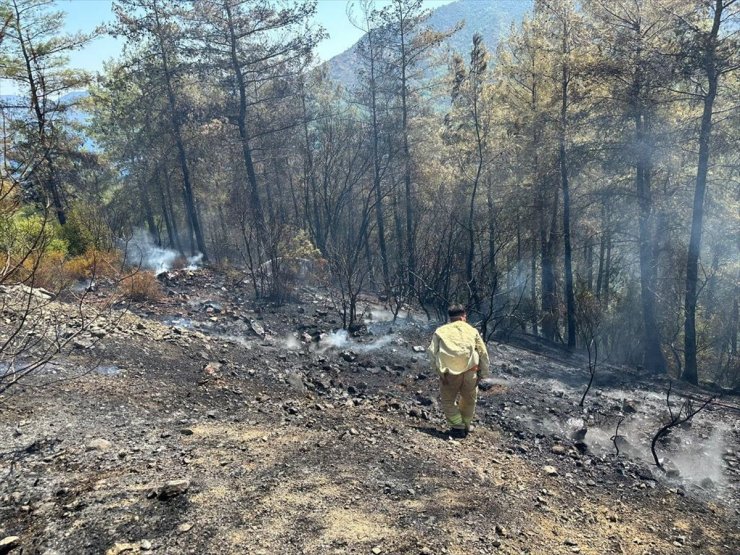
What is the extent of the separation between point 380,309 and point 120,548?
10.2m

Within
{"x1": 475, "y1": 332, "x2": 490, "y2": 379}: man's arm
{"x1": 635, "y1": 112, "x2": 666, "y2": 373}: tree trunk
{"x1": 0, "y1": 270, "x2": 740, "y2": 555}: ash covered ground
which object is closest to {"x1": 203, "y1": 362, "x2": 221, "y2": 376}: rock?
{"x1": 0, "y1": 270, "x2": 740, "y2": 555}: ash covered ground

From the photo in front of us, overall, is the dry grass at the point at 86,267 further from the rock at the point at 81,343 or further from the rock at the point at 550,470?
the rock at the point at 550,470

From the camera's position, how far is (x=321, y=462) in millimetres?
4344

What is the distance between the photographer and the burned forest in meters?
3.64

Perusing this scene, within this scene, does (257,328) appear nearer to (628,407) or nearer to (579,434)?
(579,434)

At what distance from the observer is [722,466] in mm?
5801

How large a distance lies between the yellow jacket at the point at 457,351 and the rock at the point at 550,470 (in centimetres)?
116

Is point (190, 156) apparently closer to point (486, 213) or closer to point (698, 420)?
point (486, 213)

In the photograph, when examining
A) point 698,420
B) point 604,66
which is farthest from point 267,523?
point 604,66

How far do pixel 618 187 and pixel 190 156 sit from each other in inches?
649

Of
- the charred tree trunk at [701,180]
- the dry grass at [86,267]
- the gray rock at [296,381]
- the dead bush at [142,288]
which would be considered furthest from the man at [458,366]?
the dry grass at [86,267]

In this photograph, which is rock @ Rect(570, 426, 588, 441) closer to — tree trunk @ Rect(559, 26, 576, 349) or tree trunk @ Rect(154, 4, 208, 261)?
tree trunk @ Rect(559, 26, 576, 349)

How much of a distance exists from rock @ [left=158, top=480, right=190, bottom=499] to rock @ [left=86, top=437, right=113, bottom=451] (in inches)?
42.3

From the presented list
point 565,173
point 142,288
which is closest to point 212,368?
point 142,288
